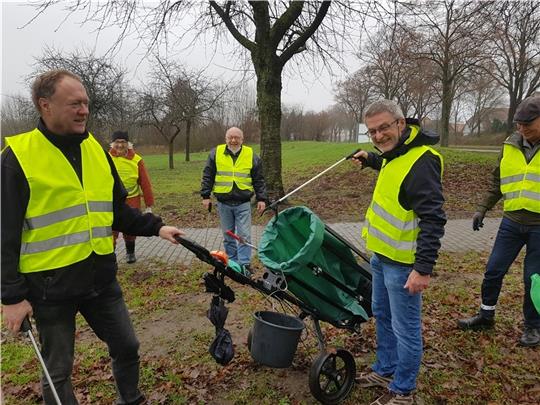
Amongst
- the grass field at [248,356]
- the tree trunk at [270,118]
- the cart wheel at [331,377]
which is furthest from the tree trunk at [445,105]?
the cart wheel at [331,377]

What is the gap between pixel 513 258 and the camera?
3877mm

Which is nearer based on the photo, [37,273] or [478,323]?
[37,273]

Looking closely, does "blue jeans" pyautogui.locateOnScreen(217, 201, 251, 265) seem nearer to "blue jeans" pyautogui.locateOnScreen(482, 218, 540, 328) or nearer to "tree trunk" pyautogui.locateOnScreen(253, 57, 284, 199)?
"blue jeans" pyautogui.locateOnScreen(482, 218, 540, 328)

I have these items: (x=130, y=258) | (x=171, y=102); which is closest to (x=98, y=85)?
(x=171, y=102)

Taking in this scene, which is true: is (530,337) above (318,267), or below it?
below

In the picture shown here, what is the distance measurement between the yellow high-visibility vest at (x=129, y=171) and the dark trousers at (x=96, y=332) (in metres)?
3.85

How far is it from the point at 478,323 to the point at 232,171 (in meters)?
3.45

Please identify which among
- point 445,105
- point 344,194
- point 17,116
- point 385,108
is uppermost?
point 445,105

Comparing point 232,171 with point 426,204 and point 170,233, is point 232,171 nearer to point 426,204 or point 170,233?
point 170,233

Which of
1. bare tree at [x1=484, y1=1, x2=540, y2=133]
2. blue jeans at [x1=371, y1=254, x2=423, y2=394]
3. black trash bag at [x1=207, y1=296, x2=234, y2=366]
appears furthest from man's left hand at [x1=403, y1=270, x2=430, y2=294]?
bare tree at [x1=484, y1=1, x2=540, y2=133]

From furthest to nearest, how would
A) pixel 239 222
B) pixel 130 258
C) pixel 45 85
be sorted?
pixel 130 258 → pixel 239 222 → pixel 45 85

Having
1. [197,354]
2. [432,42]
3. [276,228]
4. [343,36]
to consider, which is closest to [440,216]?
[276,228]

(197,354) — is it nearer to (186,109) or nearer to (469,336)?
(469,336)

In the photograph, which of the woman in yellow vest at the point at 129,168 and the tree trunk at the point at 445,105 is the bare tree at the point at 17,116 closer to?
the woman in yellow vest at the point at 129,168
